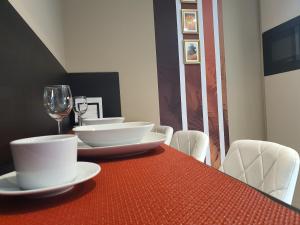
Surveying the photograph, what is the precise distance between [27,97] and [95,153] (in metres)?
0.40

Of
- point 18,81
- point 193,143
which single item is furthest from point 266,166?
point 18,81

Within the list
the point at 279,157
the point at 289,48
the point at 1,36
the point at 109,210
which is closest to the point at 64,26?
the point at 1,36

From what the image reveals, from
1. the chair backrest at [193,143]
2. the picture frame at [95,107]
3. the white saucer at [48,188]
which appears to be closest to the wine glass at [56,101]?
the white saucer at [48,188]

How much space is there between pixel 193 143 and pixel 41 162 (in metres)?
1.06

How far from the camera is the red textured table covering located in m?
0.32

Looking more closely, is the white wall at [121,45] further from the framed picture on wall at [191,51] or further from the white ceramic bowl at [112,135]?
the white ceramic bowl at [112,135]

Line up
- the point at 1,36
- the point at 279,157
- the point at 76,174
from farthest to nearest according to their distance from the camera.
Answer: the point at 279,157 < the point at 1,36 < the point at 76,174

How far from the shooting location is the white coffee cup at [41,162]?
415 millimetres

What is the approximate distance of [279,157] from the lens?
856mm

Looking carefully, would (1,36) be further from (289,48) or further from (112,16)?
(289,48)

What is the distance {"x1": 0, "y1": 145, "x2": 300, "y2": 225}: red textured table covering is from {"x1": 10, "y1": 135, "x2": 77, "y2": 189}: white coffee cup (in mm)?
31

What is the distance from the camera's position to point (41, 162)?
0.42 meters

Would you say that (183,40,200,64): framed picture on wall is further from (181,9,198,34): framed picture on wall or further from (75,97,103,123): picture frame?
(75,97,103,123): picture frame

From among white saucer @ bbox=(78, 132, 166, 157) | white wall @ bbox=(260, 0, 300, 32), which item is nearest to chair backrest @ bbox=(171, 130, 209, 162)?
white saucer @ bbox=(78, 132, 166, 157)
